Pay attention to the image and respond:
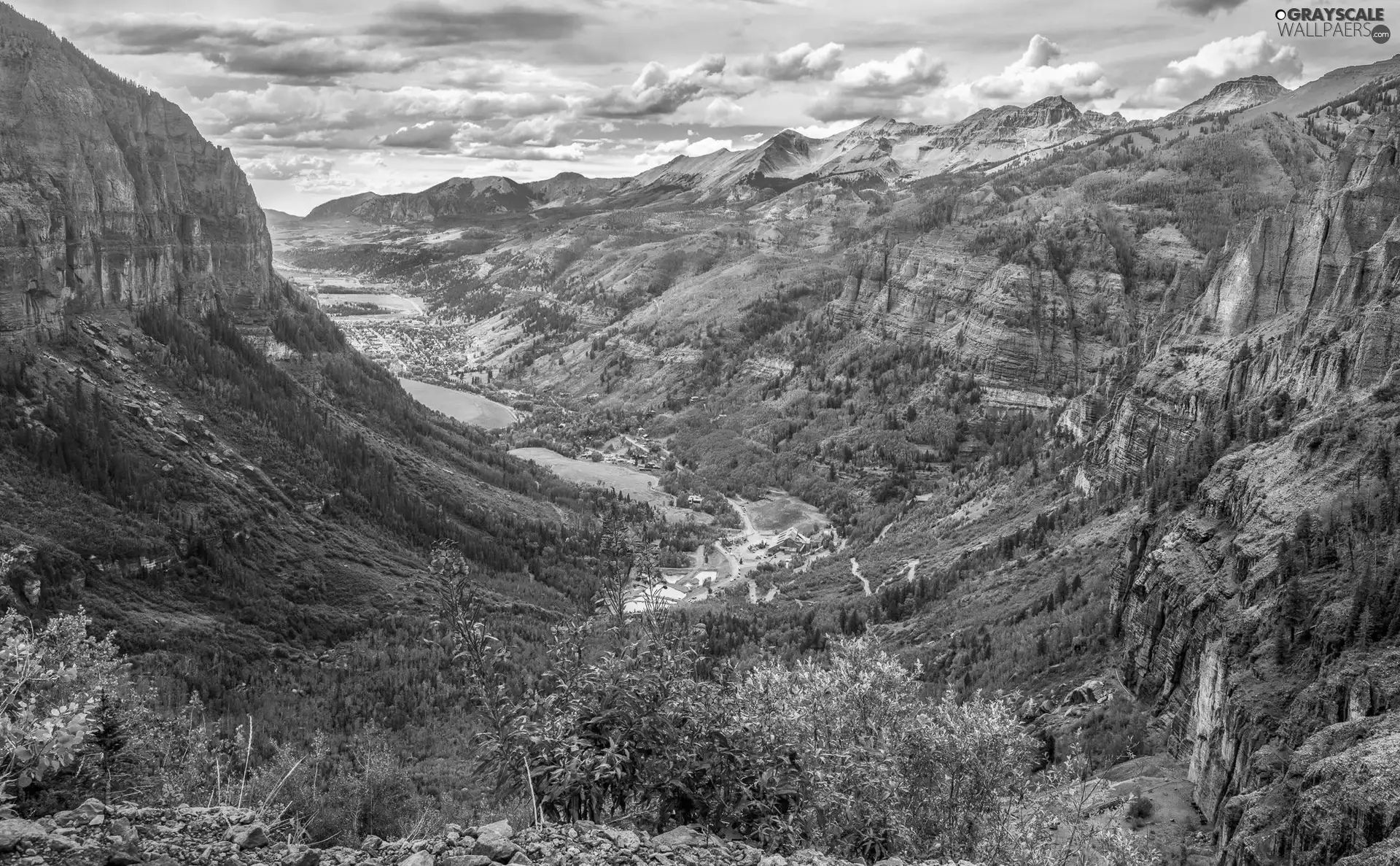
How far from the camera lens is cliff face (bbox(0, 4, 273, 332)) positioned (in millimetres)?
77562

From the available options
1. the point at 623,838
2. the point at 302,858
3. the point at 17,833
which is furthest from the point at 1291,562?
the point at 17,833

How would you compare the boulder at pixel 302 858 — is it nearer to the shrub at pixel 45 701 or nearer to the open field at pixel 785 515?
the shrub at pixel 45 701

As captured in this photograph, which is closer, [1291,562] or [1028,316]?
[1291,562]

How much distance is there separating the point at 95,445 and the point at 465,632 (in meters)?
63.4

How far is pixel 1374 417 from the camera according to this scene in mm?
42000

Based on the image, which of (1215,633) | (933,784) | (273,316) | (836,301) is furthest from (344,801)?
(836,301)

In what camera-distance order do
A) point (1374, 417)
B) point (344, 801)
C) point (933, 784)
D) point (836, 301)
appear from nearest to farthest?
point (933, 784) < point (344, 801) < point (1374, 417) < point (836, 301)

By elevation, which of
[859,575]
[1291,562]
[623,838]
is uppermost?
[623,838]

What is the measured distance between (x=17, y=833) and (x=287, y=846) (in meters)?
4.26

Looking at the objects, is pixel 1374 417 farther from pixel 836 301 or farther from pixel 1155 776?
pixel 836 301

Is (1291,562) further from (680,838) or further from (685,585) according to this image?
(685,585)

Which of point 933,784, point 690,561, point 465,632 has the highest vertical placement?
point 465,632

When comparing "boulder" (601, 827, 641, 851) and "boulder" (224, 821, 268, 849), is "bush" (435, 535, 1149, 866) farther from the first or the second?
"boulder" (224, 821, 268, 849)

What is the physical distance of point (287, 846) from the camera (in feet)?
57.6
